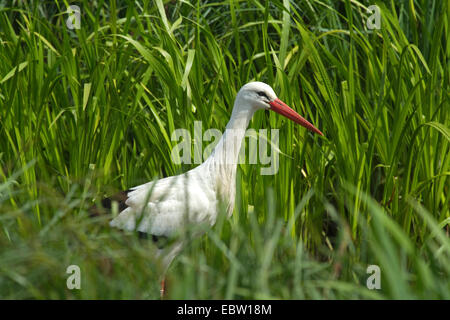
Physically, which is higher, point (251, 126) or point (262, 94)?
point (262, 94)

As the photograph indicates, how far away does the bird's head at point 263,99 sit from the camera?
3.16 meters

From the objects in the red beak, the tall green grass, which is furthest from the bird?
the tall green grass

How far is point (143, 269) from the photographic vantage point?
223 centimetres

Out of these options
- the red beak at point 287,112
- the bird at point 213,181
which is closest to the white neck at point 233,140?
the bird at point 213,181

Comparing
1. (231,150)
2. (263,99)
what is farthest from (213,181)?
(263,99)

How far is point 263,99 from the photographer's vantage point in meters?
3.17

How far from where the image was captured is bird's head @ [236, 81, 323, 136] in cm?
316

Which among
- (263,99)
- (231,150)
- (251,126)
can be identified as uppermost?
(263,99)

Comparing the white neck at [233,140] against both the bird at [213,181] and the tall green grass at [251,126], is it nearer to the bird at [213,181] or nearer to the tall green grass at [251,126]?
the bird at [213,181]

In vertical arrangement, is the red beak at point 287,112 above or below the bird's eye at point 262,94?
below

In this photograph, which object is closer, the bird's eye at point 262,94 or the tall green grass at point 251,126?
the tall green grass at point 251,126

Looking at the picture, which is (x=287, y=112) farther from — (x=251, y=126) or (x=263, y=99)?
(x=251, y=126)

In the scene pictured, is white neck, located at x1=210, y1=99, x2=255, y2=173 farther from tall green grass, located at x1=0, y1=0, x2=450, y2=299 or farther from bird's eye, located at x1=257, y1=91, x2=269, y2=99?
tall green grass, located at x1=0, y1=0, x2=450, y2=299
